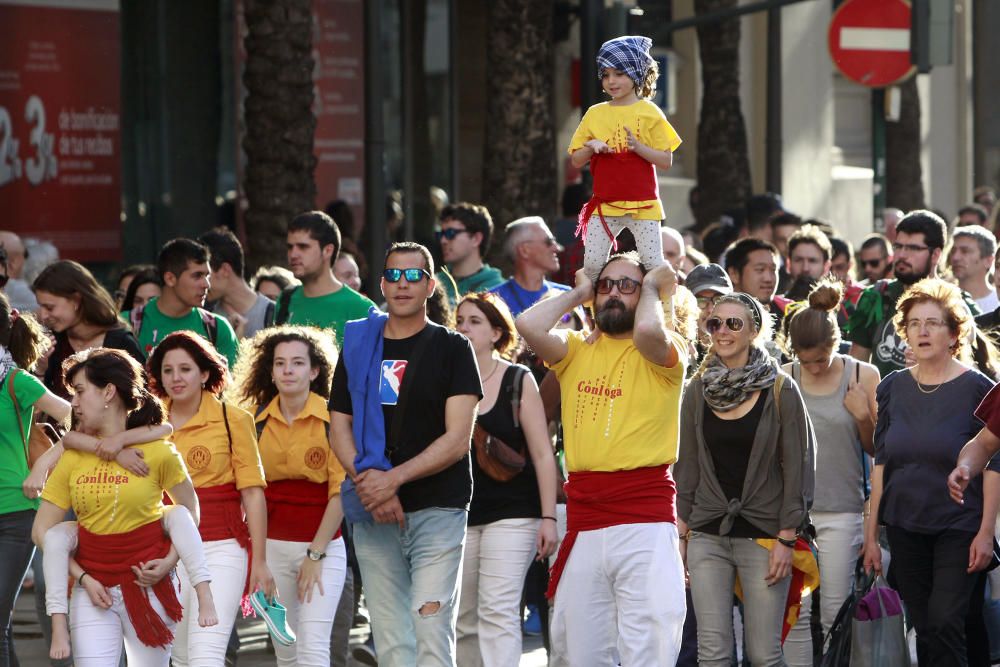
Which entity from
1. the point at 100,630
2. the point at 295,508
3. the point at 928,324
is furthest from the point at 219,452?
the point at 928,324

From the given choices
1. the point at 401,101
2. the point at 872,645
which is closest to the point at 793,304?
the point at 872,645

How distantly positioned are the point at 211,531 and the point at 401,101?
12929 mm

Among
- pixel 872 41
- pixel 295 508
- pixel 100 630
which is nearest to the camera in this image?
pixel 100 630

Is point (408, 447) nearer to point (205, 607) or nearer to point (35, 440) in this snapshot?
point (205, 607)

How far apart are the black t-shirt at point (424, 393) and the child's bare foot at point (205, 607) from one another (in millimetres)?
792

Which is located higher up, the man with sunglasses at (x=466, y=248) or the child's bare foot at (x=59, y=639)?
the man with sunglasses at (x=466, y=248)

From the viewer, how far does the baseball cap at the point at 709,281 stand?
9415 millimetres

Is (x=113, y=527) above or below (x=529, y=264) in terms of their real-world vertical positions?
below

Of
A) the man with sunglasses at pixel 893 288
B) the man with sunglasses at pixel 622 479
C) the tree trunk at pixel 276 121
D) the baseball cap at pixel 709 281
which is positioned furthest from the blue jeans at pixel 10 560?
the tree trunk at pixel 276 121

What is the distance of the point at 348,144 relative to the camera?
18.9 metres

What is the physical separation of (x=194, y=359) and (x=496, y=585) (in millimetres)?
1600

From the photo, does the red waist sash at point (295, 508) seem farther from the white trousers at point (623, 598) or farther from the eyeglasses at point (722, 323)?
the eyeglasses at point (722, 323)

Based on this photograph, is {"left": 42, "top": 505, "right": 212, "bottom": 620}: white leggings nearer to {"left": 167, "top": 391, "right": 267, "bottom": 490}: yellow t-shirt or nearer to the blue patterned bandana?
{"left": 167, "top": 391, "right": 267, "bottom": 490}: yellow t-shirt

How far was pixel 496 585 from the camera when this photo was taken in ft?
26.5
